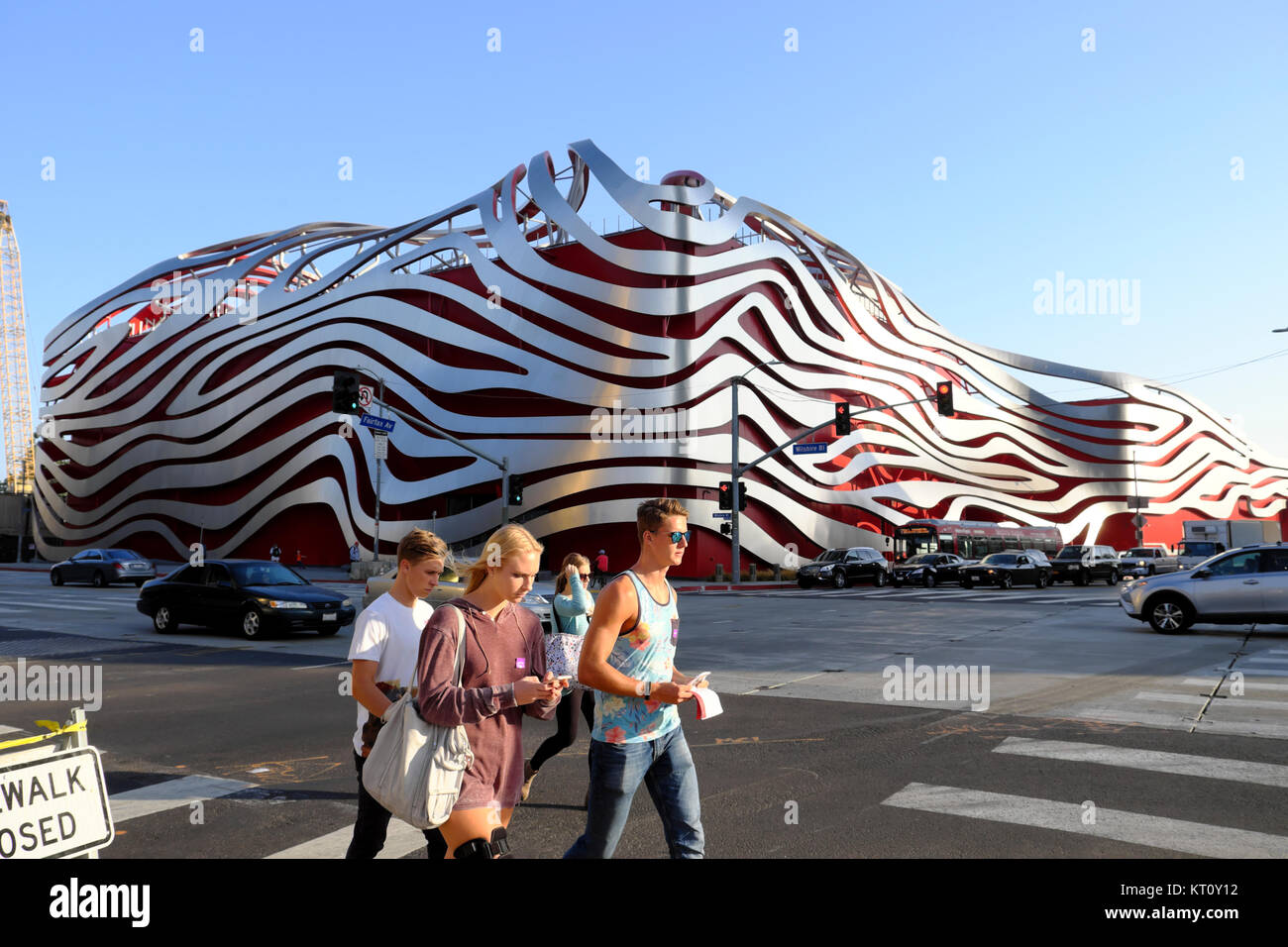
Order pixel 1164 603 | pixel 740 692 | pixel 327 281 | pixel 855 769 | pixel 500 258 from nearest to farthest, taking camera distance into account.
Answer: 1. pixel 855 769
2. pixel 740 692
3. pixel 1164 603
4. pixel 500 258
5. pixel 327 281

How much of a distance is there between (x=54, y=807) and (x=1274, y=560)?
60.0ft

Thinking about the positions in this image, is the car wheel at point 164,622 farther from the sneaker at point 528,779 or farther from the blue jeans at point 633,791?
the blue jeans at point 633,791

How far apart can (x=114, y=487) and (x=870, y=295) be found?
57.2 metres

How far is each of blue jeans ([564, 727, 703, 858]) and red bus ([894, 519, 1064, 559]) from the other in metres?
45.1

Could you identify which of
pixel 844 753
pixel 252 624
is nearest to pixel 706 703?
pixel 844 753

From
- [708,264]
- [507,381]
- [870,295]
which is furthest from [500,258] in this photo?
[870,295]

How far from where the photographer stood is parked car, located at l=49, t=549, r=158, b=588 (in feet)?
116

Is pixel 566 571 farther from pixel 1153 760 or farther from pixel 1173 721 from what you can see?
pixel 1173 721

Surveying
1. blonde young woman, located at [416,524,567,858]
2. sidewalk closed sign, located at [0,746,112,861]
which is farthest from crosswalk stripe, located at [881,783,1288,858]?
sidewalk closed sign, located at [0,746,112,861]

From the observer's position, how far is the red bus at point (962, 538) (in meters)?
Result: 48.4

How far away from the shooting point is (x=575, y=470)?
149 feet

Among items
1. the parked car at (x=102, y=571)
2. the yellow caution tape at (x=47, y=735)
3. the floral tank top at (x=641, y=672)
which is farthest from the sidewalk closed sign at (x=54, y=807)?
the parked car at (x=102, y=571)
